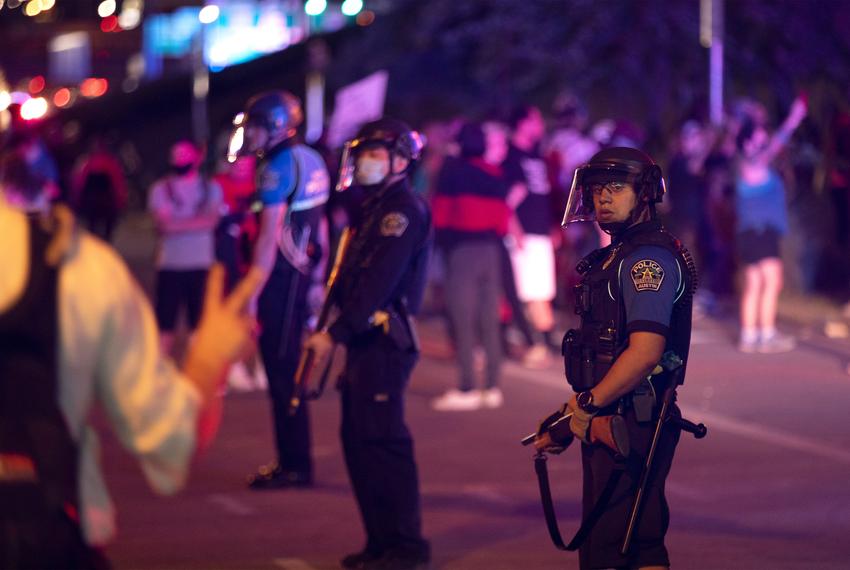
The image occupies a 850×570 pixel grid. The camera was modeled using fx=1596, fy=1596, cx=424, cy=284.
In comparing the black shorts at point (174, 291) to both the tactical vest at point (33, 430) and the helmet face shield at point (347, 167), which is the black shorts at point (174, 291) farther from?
the tactical vest at point (33, 430)

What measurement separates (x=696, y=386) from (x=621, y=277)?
24.2 feet

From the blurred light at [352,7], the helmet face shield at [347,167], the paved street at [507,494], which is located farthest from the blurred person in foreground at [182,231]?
the blurred light at [352,7]

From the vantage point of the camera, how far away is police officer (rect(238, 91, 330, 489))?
27.8ft

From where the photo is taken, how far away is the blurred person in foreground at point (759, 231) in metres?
14.1

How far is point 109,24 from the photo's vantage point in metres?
55.3

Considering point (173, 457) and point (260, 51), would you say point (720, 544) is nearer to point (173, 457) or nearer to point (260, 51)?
point (173, 457)

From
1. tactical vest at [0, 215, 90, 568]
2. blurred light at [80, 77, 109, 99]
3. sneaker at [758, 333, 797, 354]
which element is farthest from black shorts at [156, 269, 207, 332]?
blurred light at [80, 77, 109, 99]

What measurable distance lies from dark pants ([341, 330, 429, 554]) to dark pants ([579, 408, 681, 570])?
205cm

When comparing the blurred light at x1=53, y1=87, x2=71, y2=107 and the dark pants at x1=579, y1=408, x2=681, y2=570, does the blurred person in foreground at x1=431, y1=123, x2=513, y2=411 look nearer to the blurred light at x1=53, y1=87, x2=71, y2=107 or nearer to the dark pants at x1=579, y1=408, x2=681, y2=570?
the dark pants at x1=579, y1=408, x2=681, y2=570

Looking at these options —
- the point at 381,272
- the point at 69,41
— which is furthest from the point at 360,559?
the point at 69,41

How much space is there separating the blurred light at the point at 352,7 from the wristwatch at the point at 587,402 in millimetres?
36280

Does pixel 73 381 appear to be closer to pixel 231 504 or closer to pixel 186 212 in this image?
pixel 231 504

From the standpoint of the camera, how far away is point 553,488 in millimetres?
8734

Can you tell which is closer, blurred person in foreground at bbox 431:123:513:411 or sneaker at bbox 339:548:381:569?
sneaker at bbox 339:548:381:569
